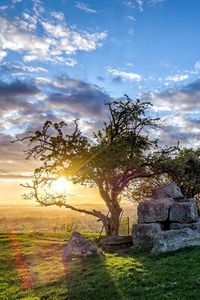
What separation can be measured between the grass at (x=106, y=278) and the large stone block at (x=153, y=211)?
6.02 metres

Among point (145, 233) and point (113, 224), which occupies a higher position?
point (113, 224)

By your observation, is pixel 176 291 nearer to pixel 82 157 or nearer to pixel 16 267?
pixel 16 267

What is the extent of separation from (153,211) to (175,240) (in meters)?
9.03

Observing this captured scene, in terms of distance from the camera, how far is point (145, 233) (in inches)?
1564

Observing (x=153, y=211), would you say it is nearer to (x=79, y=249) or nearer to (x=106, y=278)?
(x=79, y=249)

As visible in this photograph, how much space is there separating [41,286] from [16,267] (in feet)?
32.3

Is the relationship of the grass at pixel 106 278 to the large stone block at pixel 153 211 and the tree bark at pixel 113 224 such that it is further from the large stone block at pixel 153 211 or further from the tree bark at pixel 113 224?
the tree bark at pixel 113 224

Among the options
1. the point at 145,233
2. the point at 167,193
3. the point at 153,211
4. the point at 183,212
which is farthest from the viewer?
the point at 167,193

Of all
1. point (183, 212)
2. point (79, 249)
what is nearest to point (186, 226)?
point (183, 212)

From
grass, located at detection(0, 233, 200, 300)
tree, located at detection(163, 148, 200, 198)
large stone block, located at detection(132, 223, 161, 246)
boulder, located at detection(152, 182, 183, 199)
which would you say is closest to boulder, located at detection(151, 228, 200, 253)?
grass, located at detection(0, 233, 200, 300)

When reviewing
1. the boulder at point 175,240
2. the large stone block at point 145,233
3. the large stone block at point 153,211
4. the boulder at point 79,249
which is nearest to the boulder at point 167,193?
the large stone block at point 153,211

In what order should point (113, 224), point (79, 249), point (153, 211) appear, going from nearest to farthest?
point (79, 249) < point (153, 211) < point (113, 224)

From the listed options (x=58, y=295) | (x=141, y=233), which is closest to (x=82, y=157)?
(x=141, y=233)

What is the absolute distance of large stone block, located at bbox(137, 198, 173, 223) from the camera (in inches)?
1662
